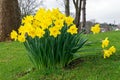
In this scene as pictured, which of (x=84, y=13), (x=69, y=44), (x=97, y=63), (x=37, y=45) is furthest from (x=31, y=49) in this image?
(x=84, y=13)

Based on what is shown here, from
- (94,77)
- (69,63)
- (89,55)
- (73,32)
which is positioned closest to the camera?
(94,77)

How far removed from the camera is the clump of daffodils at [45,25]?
695 cm

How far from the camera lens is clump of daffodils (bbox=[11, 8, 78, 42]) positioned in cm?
695

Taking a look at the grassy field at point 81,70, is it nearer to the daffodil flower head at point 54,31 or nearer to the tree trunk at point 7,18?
the daffodil flower head at point 54,31

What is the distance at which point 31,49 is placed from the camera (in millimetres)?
7234

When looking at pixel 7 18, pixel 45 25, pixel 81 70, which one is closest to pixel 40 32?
pixel 45 25

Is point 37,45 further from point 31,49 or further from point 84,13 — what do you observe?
point 84,13

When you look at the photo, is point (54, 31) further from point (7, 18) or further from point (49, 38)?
point (7, 18)

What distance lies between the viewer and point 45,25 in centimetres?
699

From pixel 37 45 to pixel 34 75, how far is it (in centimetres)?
60

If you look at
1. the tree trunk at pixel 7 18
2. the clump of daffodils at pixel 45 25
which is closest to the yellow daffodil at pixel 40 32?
the clump of daffodils at pixel 45 25

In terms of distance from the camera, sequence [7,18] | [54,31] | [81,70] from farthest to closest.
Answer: [7,18], [81,70], [54,31]

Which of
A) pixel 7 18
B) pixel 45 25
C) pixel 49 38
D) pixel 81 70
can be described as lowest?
pixel 81 70

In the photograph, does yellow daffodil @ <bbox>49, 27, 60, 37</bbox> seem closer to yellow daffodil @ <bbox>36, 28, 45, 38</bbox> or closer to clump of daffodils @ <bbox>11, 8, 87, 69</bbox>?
clump of daffodils @ <bbox>11, 8, 87, 69</bbox>
